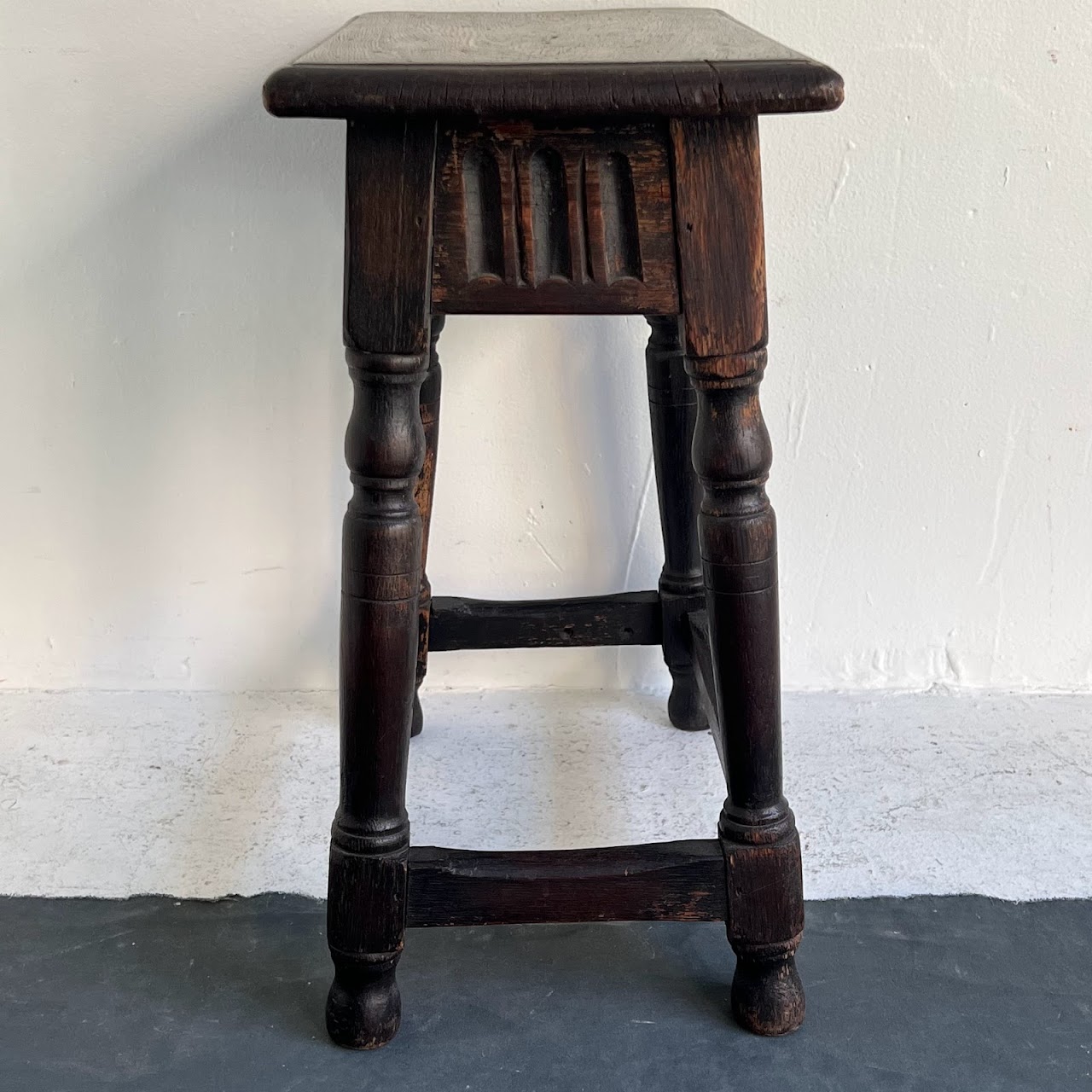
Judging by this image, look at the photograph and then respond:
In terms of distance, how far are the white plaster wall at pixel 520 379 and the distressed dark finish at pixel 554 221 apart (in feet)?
1.82

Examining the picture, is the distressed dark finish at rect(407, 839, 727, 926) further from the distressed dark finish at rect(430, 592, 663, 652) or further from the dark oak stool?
the distressed dark finish at rect(430, 592, 663, 652)

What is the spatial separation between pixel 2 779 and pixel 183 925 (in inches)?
13.5

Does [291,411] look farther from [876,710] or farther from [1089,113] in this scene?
[1089,113]

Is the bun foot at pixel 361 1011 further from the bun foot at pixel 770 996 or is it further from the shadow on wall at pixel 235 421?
the shadow on wall at pixel 235 421

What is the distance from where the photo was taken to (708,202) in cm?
89

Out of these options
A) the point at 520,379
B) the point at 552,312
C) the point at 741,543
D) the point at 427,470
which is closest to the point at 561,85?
the point at 552,312

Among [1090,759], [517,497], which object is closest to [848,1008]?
[1090,759]

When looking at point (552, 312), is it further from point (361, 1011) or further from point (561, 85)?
point (361, 1011)

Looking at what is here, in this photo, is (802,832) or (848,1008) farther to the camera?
(802,832)

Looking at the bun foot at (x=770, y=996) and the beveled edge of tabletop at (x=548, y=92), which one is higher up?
the beveled edge of tabletop at (x=548, y=92)

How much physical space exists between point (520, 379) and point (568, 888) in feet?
2.20

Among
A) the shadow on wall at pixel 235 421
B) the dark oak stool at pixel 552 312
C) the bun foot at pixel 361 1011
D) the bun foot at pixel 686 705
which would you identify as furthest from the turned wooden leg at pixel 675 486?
the bun foot at pixel 361 1011

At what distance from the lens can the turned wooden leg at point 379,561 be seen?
87cm

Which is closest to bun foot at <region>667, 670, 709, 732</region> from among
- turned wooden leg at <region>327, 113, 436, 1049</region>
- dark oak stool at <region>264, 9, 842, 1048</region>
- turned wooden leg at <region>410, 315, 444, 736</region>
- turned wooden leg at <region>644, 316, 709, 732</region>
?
turned wooden leg at <region>644, 316, 709, 732</region>
